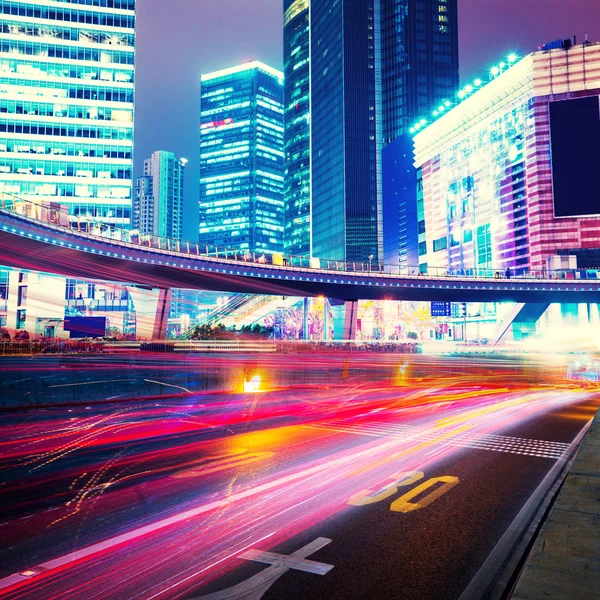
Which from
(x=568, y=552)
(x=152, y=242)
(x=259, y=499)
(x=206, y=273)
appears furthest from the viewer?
(x=206, y=273)

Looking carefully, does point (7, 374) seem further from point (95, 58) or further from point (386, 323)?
point (386, 323)

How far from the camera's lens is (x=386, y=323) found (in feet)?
478

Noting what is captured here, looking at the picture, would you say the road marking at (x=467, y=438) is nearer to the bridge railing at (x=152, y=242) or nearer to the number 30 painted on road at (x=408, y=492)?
the number 30 painted on road at (x=408, y=492)

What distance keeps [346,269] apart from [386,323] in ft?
252

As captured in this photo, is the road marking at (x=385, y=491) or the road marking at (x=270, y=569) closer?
the road marking at (x=270, y=569)

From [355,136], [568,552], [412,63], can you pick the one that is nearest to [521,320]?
[568,552]

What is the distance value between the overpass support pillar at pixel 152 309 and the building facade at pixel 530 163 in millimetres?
62288

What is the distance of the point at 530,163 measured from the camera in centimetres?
11750

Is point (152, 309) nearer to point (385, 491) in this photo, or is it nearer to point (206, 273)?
point (206, 273)

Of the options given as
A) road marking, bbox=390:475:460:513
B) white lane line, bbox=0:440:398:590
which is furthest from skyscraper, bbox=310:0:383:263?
road marking, bbox=390:475:460:513

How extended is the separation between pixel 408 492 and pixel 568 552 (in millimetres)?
3557

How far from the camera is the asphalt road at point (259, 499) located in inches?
201

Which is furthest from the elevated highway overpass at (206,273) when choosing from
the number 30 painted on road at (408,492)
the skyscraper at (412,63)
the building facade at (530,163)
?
the skyscraper at (412,63)

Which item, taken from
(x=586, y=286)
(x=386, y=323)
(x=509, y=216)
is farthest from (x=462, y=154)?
(x=586, y=286)
